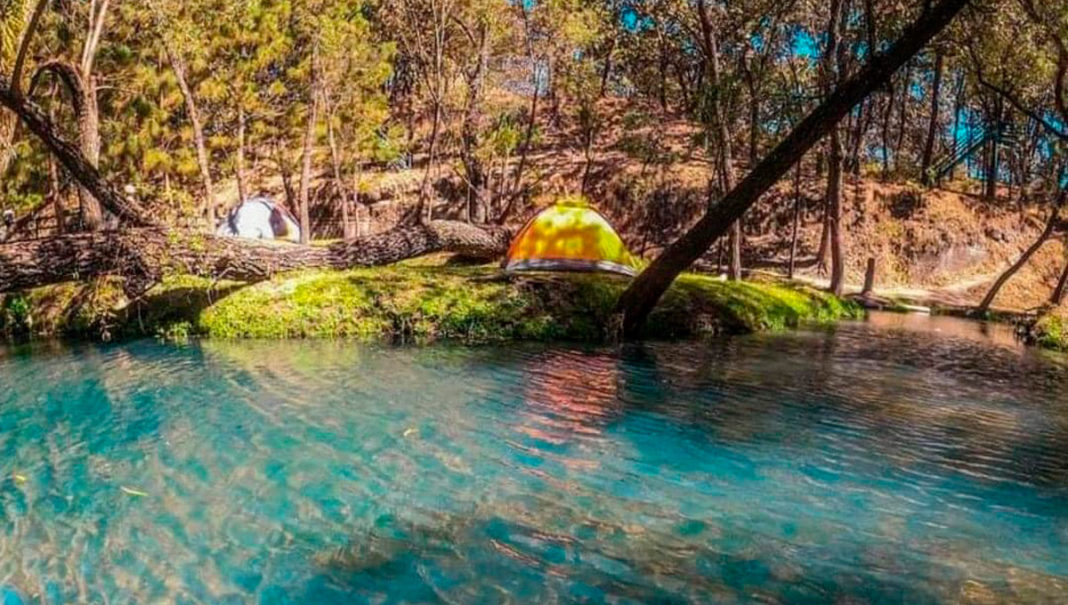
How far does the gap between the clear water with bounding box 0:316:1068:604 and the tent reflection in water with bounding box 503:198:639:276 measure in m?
7.29

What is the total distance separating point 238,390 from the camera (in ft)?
30.7

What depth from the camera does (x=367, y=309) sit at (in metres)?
14.2

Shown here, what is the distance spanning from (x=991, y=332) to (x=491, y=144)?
18258 millimetres

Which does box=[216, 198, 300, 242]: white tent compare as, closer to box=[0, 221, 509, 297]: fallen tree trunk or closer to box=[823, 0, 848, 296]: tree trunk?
box=[0, 221, 509, 297]: fallen tree trunk

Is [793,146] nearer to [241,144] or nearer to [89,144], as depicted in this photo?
[89,144]

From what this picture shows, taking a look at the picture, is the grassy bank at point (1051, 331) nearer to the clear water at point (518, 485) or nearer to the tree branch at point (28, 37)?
the clear water at point (518, 485)

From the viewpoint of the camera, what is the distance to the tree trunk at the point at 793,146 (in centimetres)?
954

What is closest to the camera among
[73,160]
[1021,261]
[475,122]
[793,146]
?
[793,146]

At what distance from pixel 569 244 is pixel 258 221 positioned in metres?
16.0

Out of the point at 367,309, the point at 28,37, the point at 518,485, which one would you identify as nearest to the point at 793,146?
the point at 518,485

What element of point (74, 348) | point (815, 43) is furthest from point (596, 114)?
point (74, 348)

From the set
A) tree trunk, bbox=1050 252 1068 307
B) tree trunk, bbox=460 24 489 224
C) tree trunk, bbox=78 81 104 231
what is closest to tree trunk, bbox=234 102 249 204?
tree trunk, bbox=460 24 489 224

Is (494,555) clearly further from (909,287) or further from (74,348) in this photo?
(909,287)

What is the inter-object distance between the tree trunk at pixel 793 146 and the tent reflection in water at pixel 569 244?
4.46 m
